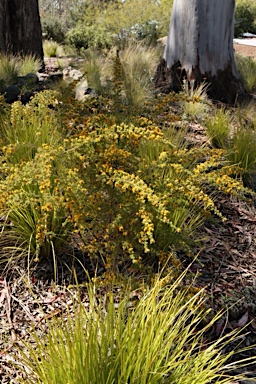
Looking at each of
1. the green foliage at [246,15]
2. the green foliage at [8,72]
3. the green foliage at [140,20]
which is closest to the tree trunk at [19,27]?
the green foliage at [8,72]

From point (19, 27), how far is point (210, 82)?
3718 millimetres

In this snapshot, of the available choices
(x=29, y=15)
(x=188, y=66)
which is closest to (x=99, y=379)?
(x=188, y=66)

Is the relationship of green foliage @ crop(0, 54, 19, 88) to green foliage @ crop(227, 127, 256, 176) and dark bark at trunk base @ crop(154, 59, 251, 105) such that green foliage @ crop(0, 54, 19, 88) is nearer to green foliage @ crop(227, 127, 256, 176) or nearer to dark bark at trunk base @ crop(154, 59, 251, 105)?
dark bark at trunk base @ crop(154, 59, 251, 105)

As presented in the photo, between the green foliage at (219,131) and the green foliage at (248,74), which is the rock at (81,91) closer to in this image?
the green foliage at (219,131)

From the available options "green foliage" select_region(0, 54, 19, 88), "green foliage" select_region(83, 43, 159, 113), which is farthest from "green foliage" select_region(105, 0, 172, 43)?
"green foliage" select_region(0, 54, 19, 88)

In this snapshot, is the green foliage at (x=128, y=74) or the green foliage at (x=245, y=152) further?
the green foliage at (x=128, y=74)

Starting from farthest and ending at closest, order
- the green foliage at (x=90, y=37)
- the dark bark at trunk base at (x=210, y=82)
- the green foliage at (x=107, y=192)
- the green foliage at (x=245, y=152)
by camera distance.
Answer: the green foliage at (x=90, y=37) → the dark bark at trunk base at (x=210, y=82) → the green foliage at (x=245, y=152) → the green foliage at (x=107, y=192)

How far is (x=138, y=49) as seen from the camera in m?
8.87

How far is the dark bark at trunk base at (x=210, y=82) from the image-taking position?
643 cm

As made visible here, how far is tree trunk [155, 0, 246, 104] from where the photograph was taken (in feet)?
20.5

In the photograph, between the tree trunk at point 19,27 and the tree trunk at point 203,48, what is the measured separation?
2.81 metres

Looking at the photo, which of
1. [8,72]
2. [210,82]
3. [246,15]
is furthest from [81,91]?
[246,15]

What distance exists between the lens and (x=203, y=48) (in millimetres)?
6344

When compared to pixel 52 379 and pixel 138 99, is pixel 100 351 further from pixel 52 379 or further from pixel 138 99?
pixel 138 99
